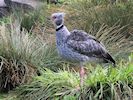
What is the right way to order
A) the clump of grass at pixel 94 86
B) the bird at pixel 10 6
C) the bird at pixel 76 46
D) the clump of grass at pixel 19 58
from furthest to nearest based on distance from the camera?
the bird at pixel 10 6
the clump of grass at pixel 19 58
the bird at pixel 76 46
the clump of grass at pixel 94 86

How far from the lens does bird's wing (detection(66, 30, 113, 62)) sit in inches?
282

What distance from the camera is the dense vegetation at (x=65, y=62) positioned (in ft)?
21.6

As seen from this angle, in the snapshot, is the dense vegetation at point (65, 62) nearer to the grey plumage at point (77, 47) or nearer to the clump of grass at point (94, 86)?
the clump of grass at point (94, 86)

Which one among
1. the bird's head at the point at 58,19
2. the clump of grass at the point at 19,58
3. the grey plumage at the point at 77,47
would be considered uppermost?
the bird's head at the point at 58,19

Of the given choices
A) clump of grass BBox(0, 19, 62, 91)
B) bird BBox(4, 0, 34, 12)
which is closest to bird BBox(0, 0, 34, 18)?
bird BBox(4, 0, 34, 12)

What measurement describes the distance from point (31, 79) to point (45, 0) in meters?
6.39

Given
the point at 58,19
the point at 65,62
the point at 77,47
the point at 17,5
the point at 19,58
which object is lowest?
the point at 65,62

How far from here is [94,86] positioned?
6.59 m

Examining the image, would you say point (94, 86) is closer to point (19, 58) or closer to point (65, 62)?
point (65, 62)

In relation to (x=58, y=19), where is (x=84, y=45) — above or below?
below

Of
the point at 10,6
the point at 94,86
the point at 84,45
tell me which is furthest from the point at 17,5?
the point at 94,86

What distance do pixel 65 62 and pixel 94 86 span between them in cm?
172

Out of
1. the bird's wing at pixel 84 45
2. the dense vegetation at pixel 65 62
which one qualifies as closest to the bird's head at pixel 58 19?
the bird's wing at pixel 84 45

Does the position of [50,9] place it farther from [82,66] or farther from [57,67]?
[82,66]
